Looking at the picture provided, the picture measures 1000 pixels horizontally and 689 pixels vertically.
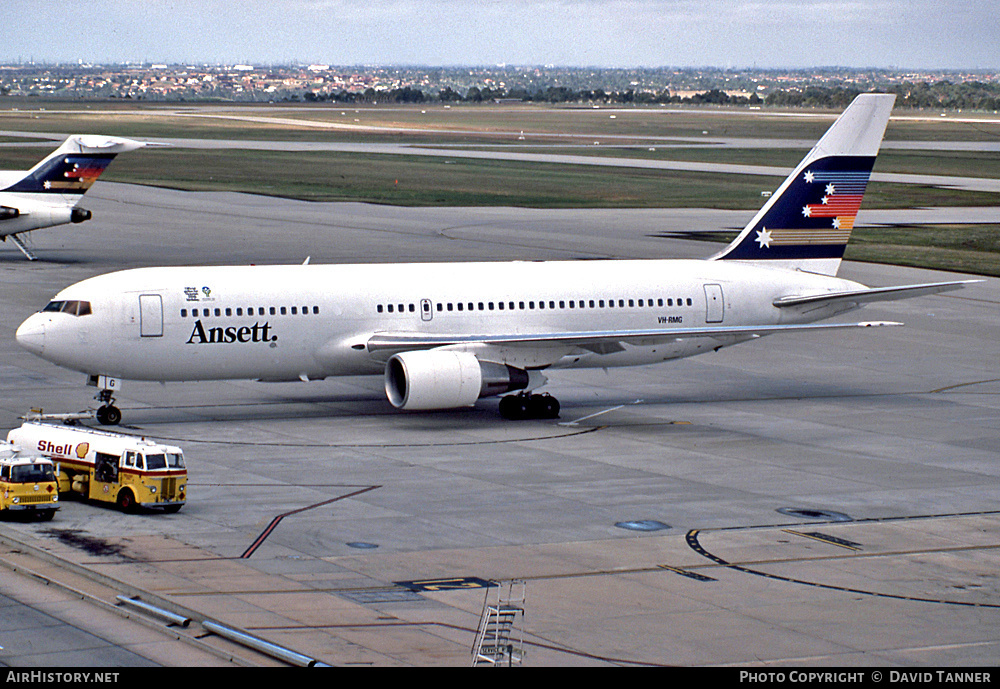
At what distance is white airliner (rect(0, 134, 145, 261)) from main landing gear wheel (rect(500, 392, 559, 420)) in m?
40.4

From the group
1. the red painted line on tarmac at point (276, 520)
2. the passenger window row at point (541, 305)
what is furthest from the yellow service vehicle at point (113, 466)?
the passenger window row at point (541, 305)

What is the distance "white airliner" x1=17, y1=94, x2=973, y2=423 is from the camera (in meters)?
38.9

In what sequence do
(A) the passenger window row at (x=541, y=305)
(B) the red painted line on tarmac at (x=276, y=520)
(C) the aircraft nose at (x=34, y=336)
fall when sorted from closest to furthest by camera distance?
(B) the red painted line on tarmac at (x=276, y=520)
(C) the aircraft nose at (x=34, y=336)
(A) the passenger window row at (x=541, y=305)

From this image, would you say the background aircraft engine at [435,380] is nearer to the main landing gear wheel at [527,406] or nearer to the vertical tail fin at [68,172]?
the main landing gear wheel at [527,406]

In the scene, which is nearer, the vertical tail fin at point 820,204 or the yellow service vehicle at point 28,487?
the yellow service vehicle at point 28,487

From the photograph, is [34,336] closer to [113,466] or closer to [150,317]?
[150,317]

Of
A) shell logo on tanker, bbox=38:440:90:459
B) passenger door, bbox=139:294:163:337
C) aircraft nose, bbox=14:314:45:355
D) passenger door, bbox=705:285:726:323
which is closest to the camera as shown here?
shell logo on tanker, bbox=38:440:90:459

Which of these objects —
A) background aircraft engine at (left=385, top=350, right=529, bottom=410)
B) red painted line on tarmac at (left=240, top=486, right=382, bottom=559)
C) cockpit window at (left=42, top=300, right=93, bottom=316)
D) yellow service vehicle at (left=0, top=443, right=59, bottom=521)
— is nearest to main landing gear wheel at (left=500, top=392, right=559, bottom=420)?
background aircraft engine at (left=385, top=350, right=529, bottom=410)

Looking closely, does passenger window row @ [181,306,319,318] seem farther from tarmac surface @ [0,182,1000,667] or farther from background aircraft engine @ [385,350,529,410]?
tarmac surface @ [0,182,1000,667]

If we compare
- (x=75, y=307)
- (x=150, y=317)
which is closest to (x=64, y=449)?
(x=150, y=317)

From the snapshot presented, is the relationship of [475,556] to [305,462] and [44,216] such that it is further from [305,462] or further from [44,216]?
[44,216]

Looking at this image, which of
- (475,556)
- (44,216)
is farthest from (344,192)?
(475,556)

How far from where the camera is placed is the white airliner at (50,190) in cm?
7500

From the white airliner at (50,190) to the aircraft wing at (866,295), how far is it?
41990 millimetres
